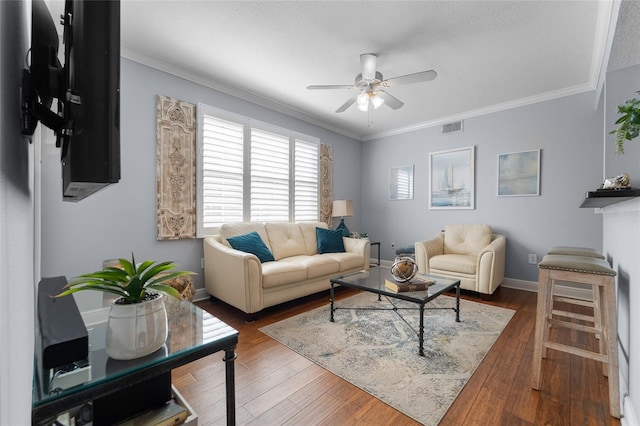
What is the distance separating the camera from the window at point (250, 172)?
3.35 m

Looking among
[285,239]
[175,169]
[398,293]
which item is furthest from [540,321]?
[175,169]

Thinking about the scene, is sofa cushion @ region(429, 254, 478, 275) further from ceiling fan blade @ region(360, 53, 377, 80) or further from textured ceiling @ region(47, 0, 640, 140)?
ceiling fan blade @ region(360, 53, 377, 80)

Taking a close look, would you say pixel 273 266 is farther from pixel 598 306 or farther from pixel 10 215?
pixel 10 215

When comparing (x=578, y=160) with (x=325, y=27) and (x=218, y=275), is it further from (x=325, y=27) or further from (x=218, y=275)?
(x=218, y=275)

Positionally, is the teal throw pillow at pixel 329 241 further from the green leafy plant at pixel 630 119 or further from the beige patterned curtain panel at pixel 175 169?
the green leafy plant at pixel 630 119

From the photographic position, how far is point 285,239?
3.74 m

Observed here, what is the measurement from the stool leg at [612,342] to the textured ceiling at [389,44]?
66.2 inches

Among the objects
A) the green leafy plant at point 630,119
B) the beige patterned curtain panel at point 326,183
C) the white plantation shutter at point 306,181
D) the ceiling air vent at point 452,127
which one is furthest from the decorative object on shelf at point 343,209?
the green leafy plant at point 630,119

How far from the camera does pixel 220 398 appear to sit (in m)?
1.58

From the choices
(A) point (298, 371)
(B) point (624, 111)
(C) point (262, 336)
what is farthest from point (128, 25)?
(B) point (624, 111)

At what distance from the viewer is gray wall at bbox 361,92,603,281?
3.39 m

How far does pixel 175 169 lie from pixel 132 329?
101 inches

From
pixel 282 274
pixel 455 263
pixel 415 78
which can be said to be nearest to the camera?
pixel 415 78

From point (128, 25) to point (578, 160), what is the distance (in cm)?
499
